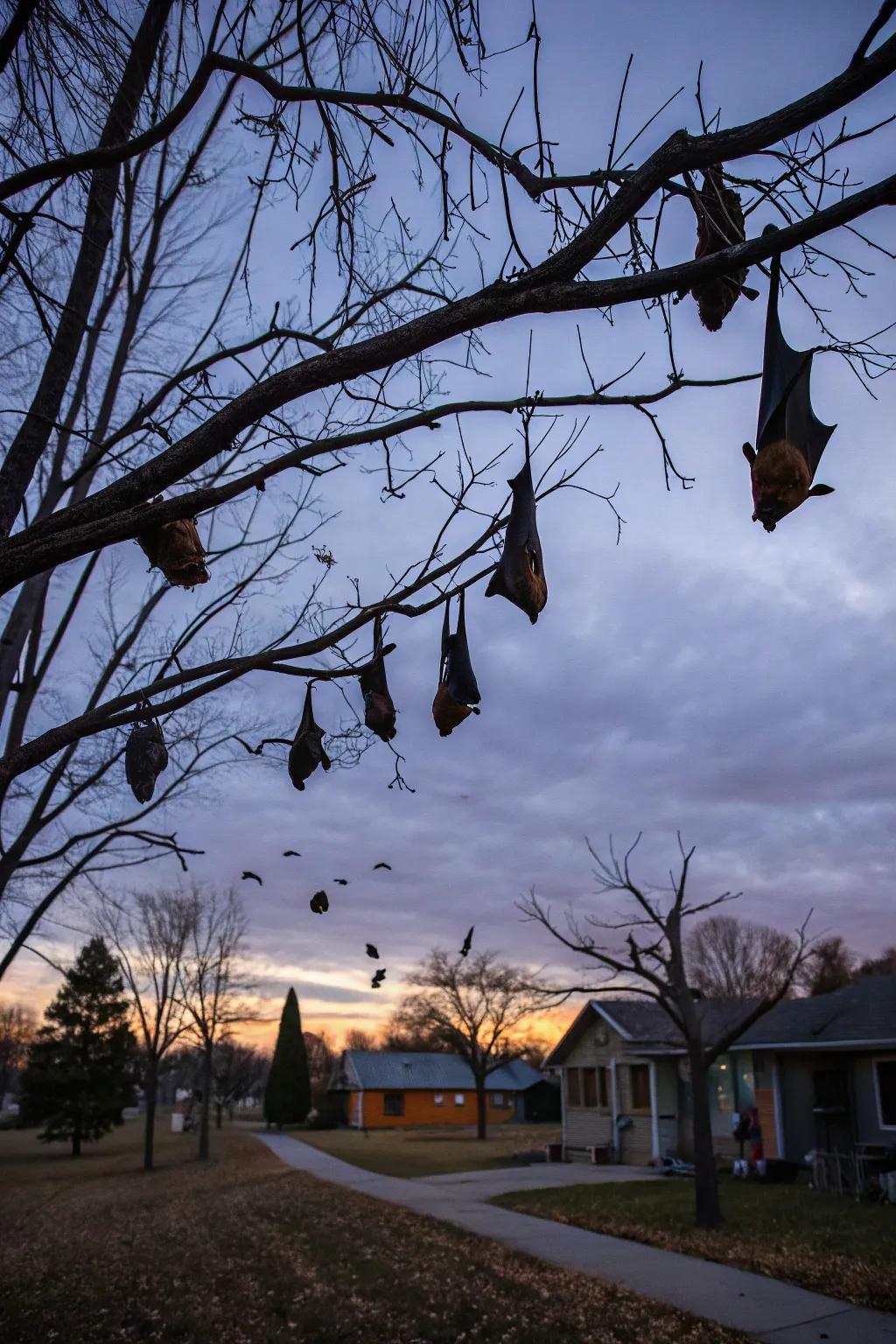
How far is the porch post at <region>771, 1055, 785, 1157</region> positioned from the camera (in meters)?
21.5

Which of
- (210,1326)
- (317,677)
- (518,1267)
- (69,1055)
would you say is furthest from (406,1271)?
(69,1055)

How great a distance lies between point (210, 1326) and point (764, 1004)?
8.16 m

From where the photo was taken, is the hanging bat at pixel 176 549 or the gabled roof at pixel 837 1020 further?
the gabled roof at pixel 837 1020

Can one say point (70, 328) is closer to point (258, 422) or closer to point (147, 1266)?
point (258, 422)

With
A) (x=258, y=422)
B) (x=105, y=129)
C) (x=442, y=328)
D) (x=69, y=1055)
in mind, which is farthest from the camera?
(x=69, y=1055)

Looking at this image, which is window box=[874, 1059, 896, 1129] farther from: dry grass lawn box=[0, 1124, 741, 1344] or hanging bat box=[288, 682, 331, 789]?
hanging bat box=[288, 682, 331, 789]

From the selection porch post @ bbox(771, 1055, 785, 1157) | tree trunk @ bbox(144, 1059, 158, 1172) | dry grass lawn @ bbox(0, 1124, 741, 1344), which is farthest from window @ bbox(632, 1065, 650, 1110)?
tree trunk @ bbox(144, 1059, 158, 1172)

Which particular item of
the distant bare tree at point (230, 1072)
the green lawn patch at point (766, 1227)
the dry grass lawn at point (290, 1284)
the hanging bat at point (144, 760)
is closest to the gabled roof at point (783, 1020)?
the green lawn patch at point (766, 1227)

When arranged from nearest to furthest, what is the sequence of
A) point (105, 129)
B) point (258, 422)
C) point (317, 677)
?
point (258, 422) < point (317, 677) < point (105, 129)

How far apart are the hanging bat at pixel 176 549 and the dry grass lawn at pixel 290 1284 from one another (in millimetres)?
7021

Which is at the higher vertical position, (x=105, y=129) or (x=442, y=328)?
(x=105, y=129)

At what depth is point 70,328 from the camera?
21.7 feet

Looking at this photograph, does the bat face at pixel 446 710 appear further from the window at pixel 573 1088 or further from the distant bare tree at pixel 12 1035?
the distant bare tree at pixel 12 1035

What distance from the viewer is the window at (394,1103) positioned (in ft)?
199
